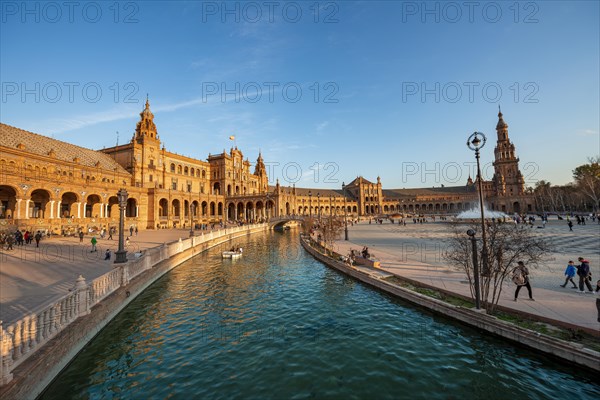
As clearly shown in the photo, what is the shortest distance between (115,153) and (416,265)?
2728 inches

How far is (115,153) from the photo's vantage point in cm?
6216

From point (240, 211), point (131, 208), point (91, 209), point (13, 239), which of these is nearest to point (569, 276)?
point (13, 239)

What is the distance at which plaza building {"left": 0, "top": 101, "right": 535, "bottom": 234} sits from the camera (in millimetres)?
34219

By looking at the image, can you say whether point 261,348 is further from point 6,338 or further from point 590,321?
point 590,321

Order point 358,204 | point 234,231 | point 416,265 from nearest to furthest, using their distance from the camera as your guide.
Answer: point 416,265, point 234,231, point 358,204

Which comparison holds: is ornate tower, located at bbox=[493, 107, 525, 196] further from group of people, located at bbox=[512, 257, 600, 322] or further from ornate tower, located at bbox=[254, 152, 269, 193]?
group of people, located at bbox=[512, 257, 600, 322]

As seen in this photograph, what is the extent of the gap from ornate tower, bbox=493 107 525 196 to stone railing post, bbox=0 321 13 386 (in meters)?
133

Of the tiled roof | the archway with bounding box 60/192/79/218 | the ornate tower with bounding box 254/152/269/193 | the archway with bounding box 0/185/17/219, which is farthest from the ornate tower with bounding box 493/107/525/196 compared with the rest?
the archway with bounding box 0/185/17/219

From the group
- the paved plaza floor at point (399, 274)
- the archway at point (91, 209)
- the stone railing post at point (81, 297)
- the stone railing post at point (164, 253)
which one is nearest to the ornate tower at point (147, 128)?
the archway at point (91, 209)

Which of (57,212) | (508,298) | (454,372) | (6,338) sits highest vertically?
(57,212)

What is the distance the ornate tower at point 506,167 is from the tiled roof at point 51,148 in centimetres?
12823

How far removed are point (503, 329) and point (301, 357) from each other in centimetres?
661

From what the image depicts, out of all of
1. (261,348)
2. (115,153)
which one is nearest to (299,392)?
(261,348)

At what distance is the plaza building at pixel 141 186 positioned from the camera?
34219mm
